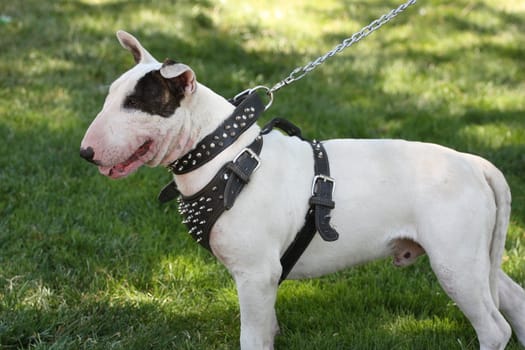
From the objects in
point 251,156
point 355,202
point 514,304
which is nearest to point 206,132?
point 251,156

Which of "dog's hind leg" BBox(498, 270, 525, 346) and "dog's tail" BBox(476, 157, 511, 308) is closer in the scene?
"dog's tail" BBox(476, 157, 511, 308)

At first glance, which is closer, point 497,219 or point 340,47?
point 497,219

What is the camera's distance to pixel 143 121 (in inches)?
104

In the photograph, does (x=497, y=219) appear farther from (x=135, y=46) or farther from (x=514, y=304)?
(x=135, y=46)

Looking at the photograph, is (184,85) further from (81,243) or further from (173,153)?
(81,243)

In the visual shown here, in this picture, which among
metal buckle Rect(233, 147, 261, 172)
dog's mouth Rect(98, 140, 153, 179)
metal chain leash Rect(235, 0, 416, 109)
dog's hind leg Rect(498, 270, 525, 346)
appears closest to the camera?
dog's mouth Rect(98, 140, 153, 179)

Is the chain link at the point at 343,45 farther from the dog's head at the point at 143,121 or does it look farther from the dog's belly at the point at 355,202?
the dog's head at the point at 143,121

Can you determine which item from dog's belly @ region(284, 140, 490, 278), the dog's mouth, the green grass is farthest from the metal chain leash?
the green grass

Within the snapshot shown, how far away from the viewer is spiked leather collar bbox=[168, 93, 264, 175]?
110 inches

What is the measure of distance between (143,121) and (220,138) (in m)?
0.32

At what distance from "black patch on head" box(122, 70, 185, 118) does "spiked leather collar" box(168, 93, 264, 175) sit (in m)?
0.21

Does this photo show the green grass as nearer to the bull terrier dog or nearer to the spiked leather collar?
the bull terrier dog

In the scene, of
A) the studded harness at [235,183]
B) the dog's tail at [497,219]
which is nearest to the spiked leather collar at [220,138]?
the studded harness at [235,183]

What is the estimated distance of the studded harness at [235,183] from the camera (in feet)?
9.11
